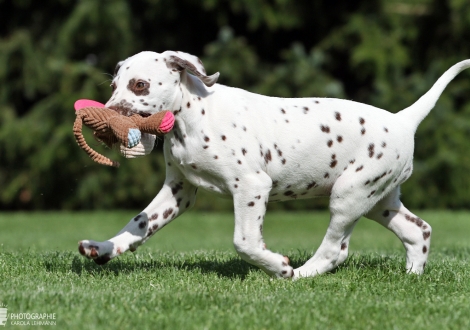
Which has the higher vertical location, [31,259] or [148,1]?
[148,1]

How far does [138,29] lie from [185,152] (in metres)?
13.2

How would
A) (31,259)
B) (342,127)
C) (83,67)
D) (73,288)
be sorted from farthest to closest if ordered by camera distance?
(83,67) < (31,259) < (342,127) < (73,288)

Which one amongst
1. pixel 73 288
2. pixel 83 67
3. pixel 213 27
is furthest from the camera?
pixel 213 27

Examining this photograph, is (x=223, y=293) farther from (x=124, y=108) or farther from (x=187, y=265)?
(x=124, y=108)

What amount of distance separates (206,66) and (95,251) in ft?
39.2

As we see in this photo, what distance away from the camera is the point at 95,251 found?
16.0 feet

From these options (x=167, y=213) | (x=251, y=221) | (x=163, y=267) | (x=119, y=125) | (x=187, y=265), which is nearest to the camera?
(x=119, y=125)

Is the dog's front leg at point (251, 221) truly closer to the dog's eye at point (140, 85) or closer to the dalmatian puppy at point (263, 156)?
the dalmatian puppy at point (263, 156)

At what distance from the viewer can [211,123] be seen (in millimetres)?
5023

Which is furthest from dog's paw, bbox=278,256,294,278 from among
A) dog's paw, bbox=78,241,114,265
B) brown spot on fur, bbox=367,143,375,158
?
dog's paw, bbox=78,241,114,265

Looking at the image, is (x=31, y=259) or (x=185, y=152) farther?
(x=31, y=259)

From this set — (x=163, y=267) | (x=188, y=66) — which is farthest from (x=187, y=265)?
(x=188, y=66)

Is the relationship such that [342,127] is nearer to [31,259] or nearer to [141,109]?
[141,109]

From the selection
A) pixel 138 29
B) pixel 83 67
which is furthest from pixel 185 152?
pixel 138 29
